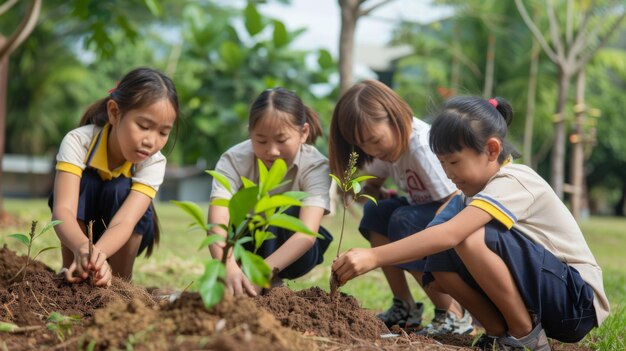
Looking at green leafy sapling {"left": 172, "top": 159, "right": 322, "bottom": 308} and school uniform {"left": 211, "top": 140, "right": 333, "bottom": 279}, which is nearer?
green leafy sapling {"left": 172, "top": 159, "right": 322, "bottom": 308}

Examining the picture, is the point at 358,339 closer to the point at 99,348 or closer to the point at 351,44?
the point at 99,348

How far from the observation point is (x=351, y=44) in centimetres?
679

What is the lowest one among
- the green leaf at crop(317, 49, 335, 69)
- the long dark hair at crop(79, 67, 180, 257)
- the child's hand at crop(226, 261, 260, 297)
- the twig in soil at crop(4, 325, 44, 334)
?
the child's hand at crop(226, 261, 260, 297)

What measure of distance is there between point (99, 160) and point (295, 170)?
832mm

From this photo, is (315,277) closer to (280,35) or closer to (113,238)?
(113,238)

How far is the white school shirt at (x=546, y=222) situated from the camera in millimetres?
2275

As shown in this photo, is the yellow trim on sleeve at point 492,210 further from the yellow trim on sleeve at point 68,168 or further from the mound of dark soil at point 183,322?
the yellow trim on sleeve at point 68,168

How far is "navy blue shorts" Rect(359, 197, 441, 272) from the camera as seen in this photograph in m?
2.90

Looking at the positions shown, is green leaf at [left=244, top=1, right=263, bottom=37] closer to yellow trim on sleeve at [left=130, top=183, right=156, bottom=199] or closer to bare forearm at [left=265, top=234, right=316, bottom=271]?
yellow trim on sleeve at [left=130, top=183, right=156, bottom=199]

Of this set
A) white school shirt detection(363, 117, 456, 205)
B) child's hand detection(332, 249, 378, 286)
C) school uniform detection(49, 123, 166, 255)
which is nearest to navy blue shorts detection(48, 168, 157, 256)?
school uniform detection(49, 123, 166, 255)

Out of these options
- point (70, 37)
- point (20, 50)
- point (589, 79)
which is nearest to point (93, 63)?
point (70, 37)

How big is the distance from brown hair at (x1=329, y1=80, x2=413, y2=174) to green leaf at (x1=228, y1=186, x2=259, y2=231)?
1.18 m

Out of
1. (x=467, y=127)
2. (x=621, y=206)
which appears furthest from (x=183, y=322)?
(x=621, y=206)

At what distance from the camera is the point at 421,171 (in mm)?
2939
